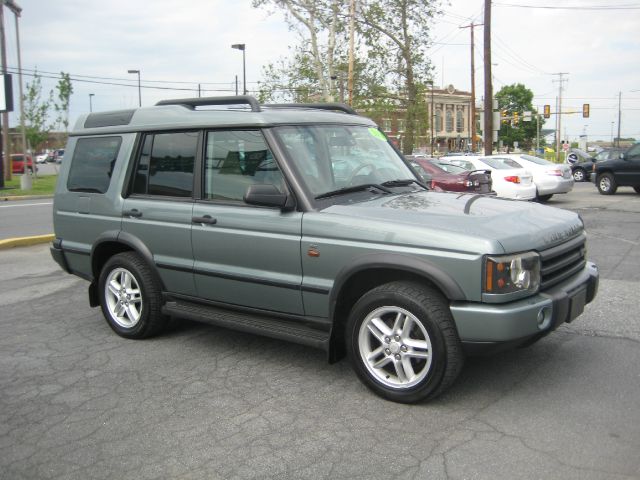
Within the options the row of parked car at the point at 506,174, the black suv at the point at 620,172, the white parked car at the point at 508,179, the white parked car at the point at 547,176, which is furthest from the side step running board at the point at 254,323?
the black suv at the point at 620,172

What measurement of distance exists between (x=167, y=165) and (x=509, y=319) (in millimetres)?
3014

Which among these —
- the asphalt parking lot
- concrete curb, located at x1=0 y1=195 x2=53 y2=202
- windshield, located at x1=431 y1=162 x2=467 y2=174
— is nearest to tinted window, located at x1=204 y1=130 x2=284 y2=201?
the asphalt parking lot

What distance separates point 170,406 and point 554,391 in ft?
8.07

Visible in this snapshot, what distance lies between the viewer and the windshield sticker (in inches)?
203

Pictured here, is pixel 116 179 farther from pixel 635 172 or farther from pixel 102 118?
pixel 635 172

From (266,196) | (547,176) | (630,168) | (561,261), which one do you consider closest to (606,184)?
(630,168)

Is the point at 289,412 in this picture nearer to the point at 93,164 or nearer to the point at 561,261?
the point at 561,261

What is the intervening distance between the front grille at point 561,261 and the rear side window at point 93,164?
3677 millimetres

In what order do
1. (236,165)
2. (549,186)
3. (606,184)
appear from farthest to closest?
(606,184)
(549,186)
(236,165)

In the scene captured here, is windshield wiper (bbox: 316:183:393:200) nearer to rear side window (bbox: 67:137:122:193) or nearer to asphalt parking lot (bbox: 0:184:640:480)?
asphalt parking lot (bbox: 0:184:640:480)

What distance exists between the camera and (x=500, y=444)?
3.27m

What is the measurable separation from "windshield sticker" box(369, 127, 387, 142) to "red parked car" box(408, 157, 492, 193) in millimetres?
8273

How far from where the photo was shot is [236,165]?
180 inches

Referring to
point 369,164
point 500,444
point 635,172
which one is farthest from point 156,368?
point 635,172
